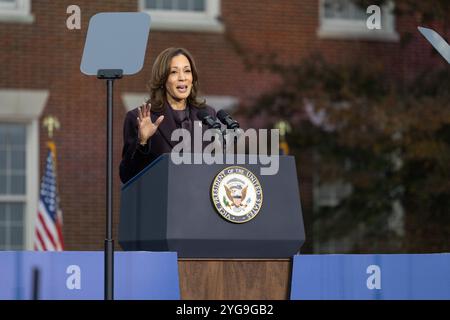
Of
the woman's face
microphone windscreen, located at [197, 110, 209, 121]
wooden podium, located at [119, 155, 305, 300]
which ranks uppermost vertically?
the woman's face

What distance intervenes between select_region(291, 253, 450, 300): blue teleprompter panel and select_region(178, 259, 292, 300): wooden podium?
0.34 feet

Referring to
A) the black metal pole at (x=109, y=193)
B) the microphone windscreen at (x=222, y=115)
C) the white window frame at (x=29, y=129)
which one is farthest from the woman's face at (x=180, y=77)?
the white window frame at (x=29, y=129)

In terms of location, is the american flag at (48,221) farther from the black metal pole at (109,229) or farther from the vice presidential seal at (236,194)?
the black metal pole at (109,229)

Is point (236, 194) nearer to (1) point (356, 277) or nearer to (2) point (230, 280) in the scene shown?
(2) point (230, 280)

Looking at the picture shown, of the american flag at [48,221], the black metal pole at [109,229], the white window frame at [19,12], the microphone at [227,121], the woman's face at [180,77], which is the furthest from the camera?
the white window frame at [19,12]

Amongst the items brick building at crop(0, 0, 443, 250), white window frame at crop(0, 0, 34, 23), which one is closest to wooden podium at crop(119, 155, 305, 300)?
brick building at crop(0, 0, 443, 250)

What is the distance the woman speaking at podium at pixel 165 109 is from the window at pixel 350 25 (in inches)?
470

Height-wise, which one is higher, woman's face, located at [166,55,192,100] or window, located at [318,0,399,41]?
window, located at [318,0,399,41]

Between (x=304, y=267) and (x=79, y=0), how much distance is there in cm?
1161

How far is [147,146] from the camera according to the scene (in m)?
5.87

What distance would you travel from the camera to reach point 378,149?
49.2 feet

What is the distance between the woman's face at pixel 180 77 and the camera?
598cm

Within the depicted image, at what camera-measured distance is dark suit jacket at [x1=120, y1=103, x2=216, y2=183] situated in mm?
5887

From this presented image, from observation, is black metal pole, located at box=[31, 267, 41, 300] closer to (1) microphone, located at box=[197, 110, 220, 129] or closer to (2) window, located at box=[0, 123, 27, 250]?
(1) microphone, located at box=[197, 110, 220, 129]
